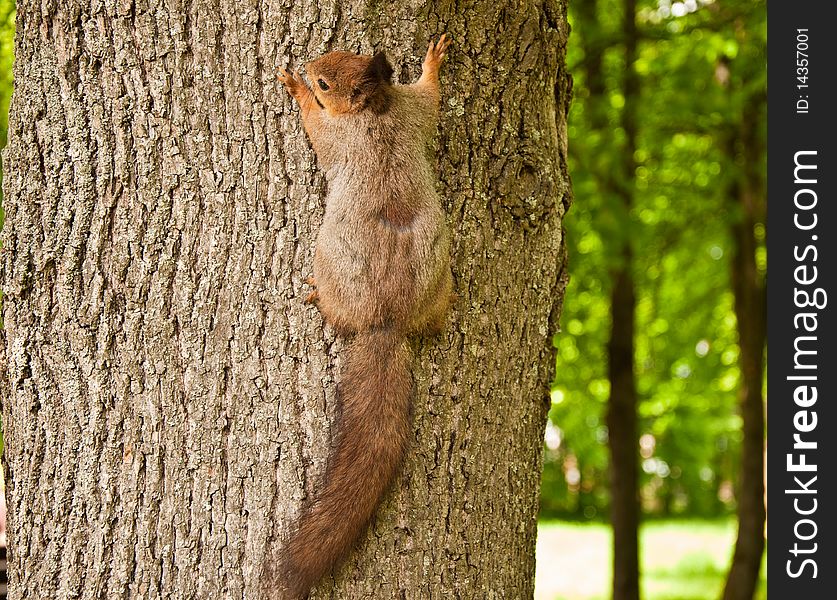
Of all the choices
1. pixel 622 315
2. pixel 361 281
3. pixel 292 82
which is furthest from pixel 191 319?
pixel 622 315

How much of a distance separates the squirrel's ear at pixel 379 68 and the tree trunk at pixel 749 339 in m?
6.15

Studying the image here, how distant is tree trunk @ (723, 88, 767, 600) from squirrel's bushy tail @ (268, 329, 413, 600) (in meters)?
6.14

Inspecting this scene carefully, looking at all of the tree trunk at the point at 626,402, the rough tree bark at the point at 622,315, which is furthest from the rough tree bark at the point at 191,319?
the tree trunk at the point at 626,402

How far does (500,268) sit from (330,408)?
621mm

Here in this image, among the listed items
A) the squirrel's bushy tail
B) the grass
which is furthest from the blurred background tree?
the squirrel's bushy tail

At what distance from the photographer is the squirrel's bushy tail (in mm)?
2100

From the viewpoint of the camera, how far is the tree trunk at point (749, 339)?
7445 mm

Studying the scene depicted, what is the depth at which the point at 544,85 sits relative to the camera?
8.16ft

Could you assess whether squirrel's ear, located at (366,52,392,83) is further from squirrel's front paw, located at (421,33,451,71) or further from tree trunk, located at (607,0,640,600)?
tree trunk, located at (607,0,640,600)

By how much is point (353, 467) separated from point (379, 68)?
1.01 meters

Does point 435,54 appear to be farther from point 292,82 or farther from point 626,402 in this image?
point 626,402

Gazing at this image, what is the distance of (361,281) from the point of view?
210 centimetres

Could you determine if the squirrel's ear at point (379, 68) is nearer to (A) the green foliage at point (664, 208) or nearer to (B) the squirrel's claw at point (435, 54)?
(B) the squirrel's claw at point (435, 54)

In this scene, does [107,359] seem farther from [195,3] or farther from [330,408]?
[195,3]
